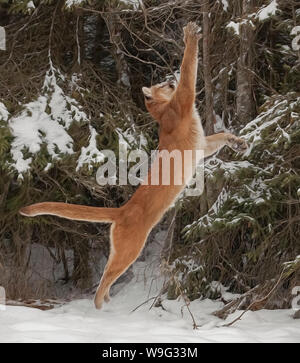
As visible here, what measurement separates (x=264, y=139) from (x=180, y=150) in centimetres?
124

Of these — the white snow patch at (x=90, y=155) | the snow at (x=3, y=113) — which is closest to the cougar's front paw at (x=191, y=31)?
the white snow patch at (x=90, y=155)

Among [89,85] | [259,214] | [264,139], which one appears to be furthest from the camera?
[89,85]

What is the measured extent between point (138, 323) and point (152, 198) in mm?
1236

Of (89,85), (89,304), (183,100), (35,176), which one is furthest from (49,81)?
(183,100)

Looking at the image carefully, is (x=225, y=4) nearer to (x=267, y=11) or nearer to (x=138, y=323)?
(x=267, y=11)

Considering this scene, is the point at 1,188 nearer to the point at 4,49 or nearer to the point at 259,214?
the point at 4,49

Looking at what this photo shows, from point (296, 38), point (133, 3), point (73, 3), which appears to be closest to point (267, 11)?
point (296, 38)

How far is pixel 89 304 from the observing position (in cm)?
529

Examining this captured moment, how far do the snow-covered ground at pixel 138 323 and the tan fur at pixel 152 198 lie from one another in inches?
17.2

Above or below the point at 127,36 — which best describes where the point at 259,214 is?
below

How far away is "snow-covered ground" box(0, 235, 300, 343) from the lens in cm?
397

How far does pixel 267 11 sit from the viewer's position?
473 cm
